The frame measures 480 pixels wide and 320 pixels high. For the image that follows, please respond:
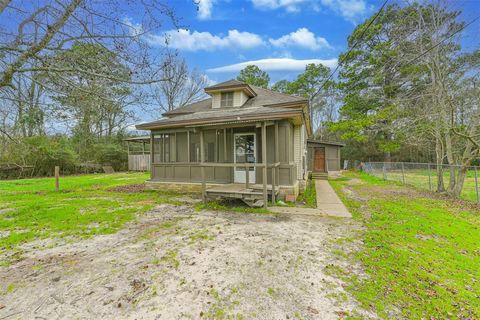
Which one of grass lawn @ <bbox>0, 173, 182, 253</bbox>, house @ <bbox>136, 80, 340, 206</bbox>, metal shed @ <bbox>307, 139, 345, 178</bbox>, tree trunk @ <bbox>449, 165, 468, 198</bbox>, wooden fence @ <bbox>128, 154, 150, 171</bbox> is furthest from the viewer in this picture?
wooden fence @ <bbox>128, 154, 150, 171</bbox>

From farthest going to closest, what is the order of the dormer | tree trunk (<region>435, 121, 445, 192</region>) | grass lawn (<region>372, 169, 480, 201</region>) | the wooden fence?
the wooden fence < grass lawn (<region>372, 169, 480, 201</region>) < the dormer < tree trunk (<region>435, 121, 445, 192</region>)

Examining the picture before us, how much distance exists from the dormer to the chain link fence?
9.07 m

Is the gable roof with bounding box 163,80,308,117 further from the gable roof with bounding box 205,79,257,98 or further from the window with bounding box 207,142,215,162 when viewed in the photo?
the window with bounding box 207,142,215,162

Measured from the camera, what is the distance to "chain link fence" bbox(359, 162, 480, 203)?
10.2 m

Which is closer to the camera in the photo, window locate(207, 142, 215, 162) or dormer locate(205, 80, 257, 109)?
window locate(207, 142, 215, 162)

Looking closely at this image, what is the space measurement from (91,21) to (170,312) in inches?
160

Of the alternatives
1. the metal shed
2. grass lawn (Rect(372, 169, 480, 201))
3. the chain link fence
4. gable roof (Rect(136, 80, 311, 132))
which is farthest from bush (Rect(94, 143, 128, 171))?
grass lawn (Rect(372, 169, 480, 201))

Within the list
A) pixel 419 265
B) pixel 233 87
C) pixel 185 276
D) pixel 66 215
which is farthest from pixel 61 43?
pixel 233 87

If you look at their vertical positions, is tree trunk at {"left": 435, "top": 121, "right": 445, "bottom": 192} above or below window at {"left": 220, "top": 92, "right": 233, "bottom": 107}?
below

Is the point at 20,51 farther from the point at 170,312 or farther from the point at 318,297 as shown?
the point at 318,297

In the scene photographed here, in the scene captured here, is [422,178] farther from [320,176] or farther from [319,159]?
[319,159]

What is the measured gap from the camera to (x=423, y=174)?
41.7 feet

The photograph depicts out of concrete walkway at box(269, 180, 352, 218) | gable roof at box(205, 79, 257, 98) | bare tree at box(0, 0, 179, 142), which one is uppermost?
gable roof at box(205, 79, 257, 98)

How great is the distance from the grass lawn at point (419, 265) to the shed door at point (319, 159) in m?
13.2
